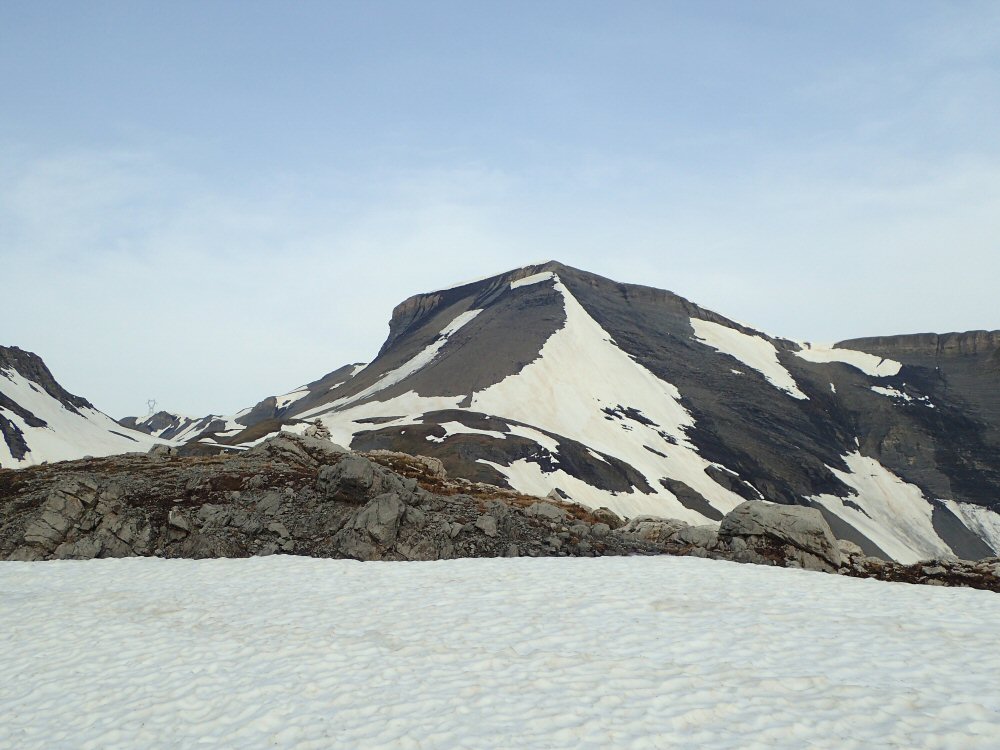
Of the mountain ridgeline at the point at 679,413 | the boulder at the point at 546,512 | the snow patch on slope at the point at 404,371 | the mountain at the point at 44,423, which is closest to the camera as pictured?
the boulder at the point at 546,512

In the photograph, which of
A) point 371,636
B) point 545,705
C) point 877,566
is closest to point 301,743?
point 545,705

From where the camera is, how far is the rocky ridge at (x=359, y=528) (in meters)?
27.3

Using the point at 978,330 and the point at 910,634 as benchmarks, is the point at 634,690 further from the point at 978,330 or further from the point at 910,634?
the point at 978,330

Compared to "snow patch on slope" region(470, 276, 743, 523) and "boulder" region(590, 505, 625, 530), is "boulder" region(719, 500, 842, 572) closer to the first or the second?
"boulder" region(590, 505, 625, 530)

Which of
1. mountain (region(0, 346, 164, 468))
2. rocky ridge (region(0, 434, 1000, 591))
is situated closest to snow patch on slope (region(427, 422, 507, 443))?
rocky ridge (region(0, 434, 1000, 591))

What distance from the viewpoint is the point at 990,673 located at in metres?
13.0

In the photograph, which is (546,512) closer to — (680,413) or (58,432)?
(680,413)

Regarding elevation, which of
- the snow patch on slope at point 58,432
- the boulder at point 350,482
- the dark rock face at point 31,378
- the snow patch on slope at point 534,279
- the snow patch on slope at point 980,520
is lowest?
the snow patch on slope at point 980,520

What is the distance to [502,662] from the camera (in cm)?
1459

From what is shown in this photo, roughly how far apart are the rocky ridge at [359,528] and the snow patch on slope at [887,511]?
91994 millimetres

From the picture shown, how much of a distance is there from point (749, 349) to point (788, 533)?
159 metres

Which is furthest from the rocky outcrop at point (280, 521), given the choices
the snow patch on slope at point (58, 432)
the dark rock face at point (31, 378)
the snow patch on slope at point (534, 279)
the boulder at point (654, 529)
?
the snow patch on slope at point (534, 279)

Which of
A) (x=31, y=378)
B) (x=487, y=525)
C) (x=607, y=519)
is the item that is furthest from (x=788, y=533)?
(x=31, y=378)

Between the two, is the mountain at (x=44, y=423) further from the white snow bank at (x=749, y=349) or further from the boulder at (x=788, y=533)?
the white snow bank at (x=749, y=349)
